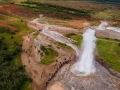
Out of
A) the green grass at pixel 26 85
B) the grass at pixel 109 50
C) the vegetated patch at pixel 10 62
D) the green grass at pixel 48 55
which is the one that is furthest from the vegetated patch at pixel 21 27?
the green grass at pixel 26 85

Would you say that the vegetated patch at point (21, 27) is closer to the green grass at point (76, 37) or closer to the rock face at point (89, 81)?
the green grass at point (76, 37)

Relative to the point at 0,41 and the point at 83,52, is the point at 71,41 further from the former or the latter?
the point at 0,41

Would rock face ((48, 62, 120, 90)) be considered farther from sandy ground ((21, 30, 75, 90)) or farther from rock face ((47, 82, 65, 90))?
sandy ground ((21, 30, 75, 90))

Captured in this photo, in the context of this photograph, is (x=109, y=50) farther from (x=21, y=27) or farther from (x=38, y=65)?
(x=21, y=27)

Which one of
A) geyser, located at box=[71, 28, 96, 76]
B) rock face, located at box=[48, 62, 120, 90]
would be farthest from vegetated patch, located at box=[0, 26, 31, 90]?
geyser, located at box=[71, 28, 96, 76]

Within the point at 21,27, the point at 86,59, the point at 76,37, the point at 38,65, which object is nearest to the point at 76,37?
the point at 76,37
